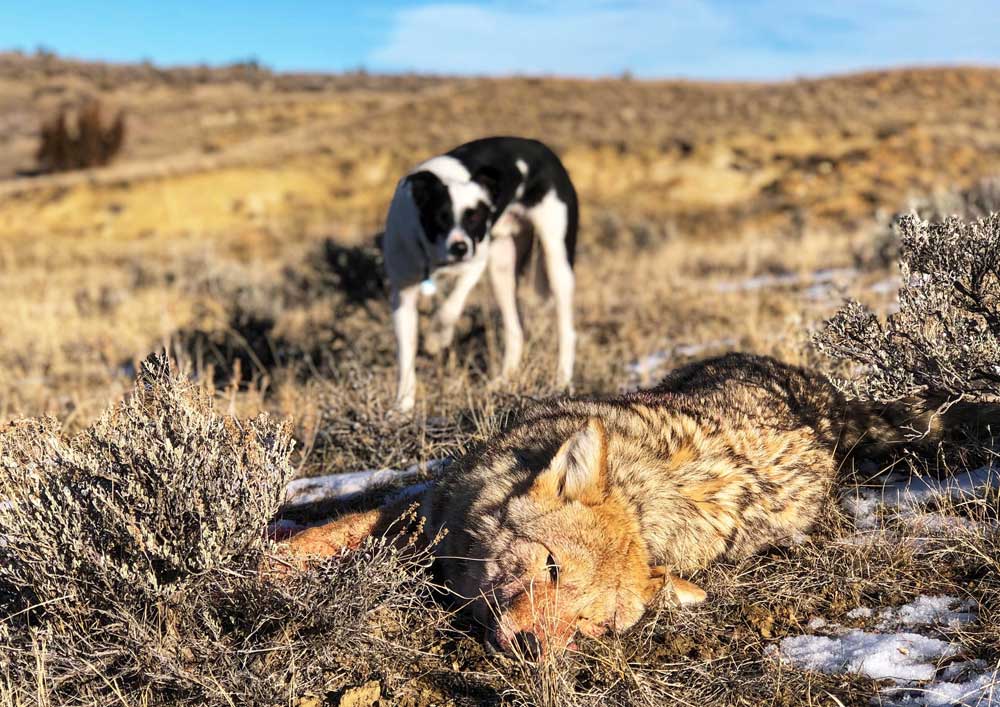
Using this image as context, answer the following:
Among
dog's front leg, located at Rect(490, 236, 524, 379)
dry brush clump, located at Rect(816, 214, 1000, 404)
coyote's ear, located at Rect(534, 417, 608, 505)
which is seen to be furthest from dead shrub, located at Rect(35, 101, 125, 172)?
coyote's ear, located at Rect(534, 417, 608, 505)

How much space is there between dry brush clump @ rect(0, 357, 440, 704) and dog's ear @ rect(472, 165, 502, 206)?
392 cm

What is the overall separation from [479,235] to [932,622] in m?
4.35

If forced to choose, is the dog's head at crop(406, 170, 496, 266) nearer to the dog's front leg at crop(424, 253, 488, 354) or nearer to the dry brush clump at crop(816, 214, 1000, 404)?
the dog's front leg at crop(424, 253, 488, 354)

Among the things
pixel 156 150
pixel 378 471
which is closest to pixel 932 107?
pixel 156 150

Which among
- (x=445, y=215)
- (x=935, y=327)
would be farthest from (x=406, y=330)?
(x=935, y=327)

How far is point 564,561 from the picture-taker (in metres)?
2.47

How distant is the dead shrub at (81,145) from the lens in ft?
109

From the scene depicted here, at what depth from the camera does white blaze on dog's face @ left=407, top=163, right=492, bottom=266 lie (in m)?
5.93

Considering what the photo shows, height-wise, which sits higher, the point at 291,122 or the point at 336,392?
the point at 291,122

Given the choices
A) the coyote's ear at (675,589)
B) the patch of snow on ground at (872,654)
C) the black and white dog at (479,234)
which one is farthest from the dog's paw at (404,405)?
the patch of snow on ground at (872,654)

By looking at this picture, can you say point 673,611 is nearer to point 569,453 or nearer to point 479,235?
point 569,453

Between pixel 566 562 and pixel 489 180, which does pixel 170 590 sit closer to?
pixel 566 562

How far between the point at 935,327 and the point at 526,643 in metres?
2.33

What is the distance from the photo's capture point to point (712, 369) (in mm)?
3934
